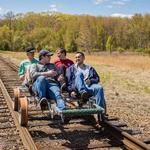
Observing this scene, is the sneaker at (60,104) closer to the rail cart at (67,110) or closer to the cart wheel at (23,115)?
the rail cart at (67,110)

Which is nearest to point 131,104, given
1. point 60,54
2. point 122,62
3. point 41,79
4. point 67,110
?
point 60,54

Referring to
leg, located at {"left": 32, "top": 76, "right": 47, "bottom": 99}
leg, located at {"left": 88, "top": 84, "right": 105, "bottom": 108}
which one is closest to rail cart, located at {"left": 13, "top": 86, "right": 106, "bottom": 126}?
leg, located at {"left": 88, "top": 84, "right": 105, "bottom": 108}

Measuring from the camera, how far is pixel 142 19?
150 m

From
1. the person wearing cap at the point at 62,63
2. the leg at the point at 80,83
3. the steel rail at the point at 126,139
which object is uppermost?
the person wearing cap at the point at 62,63

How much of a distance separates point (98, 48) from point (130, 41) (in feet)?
37.8

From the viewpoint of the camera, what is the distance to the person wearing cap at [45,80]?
8.03 metres

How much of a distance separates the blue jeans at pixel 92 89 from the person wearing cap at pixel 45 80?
448 millimetres

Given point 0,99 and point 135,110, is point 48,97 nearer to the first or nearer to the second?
point 135,110

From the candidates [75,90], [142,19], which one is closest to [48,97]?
[75,90]

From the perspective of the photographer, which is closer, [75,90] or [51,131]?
[51,131]

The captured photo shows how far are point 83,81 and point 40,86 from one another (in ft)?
3.00

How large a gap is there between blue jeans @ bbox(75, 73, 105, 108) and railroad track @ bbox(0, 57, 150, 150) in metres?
0.48

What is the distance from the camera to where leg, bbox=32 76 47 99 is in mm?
8117

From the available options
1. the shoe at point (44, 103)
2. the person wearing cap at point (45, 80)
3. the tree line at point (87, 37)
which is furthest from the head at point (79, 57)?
the tree line at point (87, 37)
